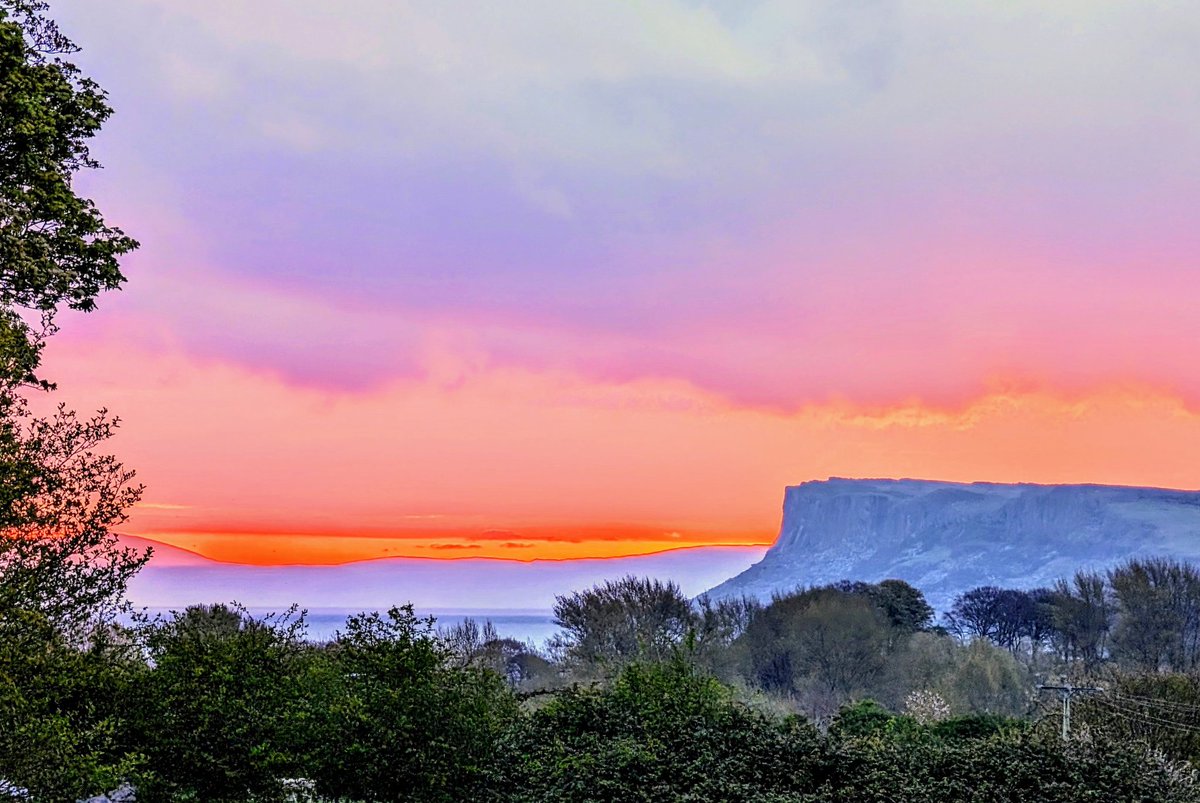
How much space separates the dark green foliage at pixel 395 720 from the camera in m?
14.8

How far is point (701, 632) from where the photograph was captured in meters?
45.2

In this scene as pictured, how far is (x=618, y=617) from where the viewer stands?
4359cm

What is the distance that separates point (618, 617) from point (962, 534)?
126m

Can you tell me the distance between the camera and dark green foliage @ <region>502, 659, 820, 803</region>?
15.5 metres

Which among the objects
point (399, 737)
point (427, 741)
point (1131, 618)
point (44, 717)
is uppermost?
point (44, 717)

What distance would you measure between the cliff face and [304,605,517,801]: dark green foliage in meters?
116

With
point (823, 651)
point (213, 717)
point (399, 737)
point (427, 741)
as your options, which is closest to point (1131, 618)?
point (823, 651)

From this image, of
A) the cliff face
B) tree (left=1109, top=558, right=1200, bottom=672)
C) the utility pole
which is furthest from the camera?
the cliff face

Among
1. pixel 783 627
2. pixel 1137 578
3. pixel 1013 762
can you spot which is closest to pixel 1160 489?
pixel 1137 578

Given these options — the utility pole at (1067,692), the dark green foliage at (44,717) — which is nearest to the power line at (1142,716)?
the utility pole at (1067,692)

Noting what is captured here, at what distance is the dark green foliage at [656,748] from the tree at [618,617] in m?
19.0

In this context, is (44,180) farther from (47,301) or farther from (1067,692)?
(1067,692)

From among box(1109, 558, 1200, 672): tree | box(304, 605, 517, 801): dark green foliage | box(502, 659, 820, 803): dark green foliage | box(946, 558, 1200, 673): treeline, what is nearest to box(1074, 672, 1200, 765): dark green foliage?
box(502, 659, 820, 803): dark green foliage

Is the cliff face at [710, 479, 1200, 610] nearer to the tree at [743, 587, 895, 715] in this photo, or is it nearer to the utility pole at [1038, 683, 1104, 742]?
the tree at [743, 587, 895, 715]
